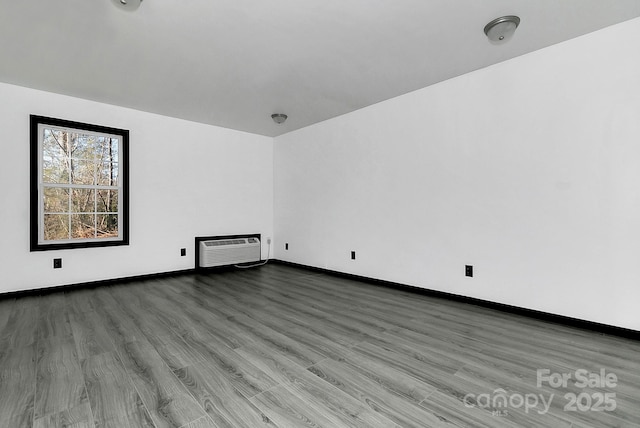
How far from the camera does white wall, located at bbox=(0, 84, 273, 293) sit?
3.41 meters

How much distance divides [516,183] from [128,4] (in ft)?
11.2

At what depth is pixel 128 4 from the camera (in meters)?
2.04

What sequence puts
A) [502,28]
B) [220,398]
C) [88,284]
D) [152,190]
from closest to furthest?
1. [220,398]
2. [502,28]
3. [88,284]
4. [152,190]

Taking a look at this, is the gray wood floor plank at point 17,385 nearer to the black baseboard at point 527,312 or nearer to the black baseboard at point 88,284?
the black baseboard at point 88,284

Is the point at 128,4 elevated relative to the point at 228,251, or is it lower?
elevated

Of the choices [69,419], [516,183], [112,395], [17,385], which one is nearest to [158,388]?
[112,395]

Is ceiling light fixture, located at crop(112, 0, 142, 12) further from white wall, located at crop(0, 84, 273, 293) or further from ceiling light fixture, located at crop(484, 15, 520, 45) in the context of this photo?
ceiling light fixture, located at crop(484, 15, 520, 45)

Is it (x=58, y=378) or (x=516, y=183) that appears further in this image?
(x=516, y=183)

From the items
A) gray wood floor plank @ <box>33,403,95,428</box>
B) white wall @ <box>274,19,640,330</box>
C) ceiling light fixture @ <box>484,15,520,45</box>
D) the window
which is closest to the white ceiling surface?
ceiling light fixture @ <box>484,15,520,45</box>

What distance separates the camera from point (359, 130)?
14.0 ft

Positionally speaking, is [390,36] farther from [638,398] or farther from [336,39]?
[638,398]

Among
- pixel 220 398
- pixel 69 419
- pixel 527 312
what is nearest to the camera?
pixel 69 419

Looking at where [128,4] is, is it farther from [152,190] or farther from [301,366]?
[152,190]

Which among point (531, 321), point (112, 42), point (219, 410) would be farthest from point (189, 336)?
point (531, 321)
